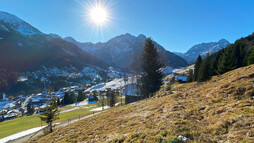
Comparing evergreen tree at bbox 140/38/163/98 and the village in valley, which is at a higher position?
evergreen tree at bbox 140/38/163/98

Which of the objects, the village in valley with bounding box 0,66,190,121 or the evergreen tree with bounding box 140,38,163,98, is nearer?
the evergreen tree with bounding box 140,38,163,98

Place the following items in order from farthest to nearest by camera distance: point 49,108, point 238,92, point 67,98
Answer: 1. point 67,98
2. point 49,108
3. point 238,92

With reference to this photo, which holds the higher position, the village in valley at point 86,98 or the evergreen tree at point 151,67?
the evergreen tree at point 151,67

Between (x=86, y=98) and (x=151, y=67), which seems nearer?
(x=151, y=67)

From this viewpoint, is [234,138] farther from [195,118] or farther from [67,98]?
[67,98]

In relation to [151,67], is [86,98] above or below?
below

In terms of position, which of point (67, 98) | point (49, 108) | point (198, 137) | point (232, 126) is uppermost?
point (232, 126)

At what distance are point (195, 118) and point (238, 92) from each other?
463cm

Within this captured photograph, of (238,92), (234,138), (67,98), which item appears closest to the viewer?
(234,138)

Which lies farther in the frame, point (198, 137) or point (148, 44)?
point (148, 44)

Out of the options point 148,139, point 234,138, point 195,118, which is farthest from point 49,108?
point 234,138

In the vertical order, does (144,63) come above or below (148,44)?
below

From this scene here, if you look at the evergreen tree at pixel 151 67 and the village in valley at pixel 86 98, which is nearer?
the evergreen tree at pixel 151 67

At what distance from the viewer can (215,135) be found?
4789 millimetres
